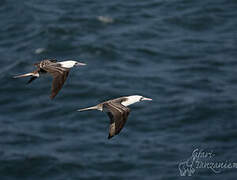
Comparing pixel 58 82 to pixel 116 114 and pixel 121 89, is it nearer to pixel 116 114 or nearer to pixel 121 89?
pixel 116 114

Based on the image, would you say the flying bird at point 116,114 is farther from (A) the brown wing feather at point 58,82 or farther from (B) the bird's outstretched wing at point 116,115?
(A) the brown wing feather at point 58,82

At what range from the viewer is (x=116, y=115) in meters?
19.2

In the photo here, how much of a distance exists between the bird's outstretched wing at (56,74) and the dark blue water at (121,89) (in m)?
18.4

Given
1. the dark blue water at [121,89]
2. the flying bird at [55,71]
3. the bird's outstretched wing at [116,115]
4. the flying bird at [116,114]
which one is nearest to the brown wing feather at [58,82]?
the flying bird at [55,71]

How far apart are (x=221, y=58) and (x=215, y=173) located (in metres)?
12.4

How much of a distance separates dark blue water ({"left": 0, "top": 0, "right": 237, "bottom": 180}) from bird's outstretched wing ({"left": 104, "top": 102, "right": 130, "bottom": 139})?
18.6 m

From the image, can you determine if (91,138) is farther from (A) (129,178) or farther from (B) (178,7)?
(B) (178,7)

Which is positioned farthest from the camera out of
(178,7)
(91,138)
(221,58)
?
(178,7)

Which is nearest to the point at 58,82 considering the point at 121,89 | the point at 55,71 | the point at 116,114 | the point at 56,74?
the point at 56,74

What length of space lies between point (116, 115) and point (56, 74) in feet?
7.55

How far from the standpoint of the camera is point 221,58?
48.5 meters

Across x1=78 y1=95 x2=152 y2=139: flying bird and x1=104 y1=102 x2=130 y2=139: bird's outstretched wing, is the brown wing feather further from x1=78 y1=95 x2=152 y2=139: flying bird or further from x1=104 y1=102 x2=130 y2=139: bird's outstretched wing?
x1=104 y1=102 x2=130 y2=139: bird's outstretched wing

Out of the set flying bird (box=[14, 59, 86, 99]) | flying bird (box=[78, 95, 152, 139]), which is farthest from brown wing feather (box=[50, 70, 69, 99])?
flying bird (box=[78, 95, 152, 139])

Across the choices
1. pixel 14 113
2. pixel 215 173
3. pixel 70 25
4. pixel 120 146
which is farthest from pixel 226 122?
pixel 70 25
